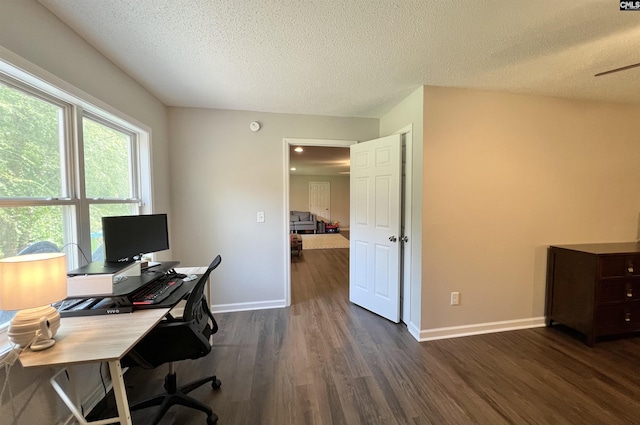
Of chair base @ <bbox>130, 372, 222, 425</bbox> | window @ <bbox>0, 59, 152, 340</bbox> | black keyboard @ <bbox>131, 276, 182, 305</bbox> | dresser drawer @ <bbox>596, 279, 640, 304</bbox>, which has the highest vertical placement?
window @ <bbox>0, 59, 152, 340</bbox>

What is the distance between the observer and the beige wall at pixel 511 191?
7.52 ft

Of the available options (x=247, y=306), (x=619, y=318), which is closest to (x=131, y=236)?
(x=247, y=306)

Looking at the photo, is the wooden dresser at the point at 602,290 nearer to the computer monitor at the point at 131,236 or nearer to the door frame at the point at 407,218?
the door frame at the point at 407,218

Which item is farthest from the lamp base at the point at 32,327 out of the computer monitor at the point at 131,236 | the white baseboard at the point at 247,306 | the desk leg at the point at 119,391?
the white baseboard at the point at 247,306

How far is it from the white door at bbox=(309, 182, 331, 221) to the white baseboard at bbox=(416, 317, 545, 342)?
24.7 ft

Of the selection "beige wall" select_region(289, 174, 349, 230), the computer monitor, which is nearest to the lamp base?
the computer monitor

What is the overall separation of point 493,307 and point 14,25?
3.96 meters

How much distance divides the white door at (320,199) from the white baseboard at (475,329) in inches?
296

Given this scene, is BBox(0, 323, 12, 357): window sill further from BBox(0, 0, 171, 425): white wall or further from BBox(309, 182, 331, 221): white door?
BBox(309, 182, 331, 221): white door

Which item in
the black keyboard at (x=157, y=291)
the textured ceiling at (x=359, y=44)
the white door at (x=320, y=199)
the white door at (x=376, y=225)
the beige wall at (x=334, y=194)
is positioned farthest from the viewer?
the white door at (x=320, y=199)

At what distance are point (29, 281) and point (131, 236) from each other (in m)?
0.77

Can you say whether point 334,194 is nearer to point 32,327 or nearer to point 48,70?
point 48,70

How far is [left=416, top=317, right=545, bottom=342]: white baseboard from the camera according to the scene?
7.62 feet

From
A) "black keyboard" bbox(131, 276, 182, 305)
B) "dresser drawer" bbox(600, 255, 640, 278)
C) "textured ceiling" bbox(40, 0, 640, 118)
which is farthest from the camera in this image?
"dresser drawer" bbox(600, 255, 640, 278)
